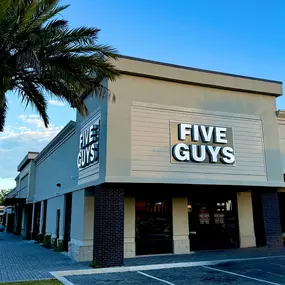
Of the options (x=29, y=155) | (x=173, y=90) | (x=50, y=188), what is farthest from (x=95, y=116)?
(x=29, y=155)

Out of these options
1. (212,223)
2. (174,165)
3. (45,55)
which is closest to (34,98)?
(45,55)

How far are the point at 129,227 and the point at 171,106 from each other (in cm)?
638

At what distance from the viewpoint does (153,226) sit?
17.6 metres

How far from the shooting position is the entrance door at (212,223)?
18.5 metres

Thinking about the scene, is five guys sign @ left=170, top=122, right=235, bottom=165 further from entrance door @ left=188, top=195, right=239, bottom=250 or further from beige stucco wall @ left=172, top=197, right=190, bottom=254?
entrance door @ left=188, top=195, right=239, bottom=250

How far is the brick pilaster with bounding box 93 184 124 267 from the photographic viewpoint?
13406mm

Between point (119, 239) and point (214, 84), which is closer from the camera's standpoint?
point (119, 239)

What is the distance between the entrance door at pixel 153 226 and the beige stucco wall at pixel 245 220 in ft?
14.7

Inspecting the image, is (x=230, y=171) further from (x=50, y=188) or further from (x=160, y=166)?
(x=50, y=188)

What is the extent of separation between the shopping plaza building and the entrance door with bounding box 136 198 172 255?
0.17 feet

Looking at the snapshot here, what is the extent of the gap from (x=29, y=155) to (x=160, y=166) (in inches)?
1016

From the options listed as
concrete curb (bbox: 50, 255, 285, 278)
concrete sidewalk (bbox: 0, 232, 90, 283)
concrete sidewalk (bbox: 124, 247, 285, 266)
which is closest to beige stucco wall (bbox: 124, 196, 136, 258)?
concrete sidewalk (bbox: 124, 247, 285, 266)

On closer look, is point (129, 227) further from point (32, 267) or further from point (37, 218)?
point (37, 218)

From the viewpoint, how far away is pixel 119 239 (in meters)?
13.7
